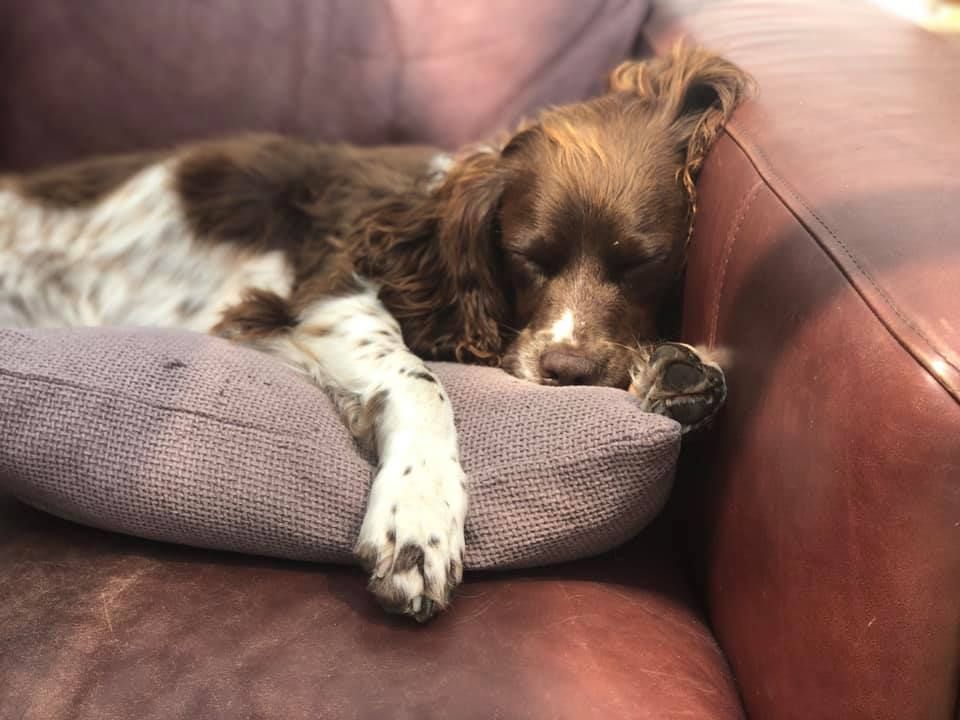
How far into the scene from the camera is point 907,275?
1.21 m

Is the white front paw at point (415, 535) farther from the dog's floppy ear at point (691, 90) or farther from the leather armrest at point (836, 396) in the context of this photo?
the dog's floppy ear at point (691, 90)

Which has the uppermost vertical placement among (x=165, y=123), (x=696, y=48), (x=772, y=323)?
(x=696, y=48)

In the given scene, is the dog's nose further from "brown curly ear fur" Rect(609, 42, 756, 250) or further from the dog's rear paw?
"brown curly ear fur" Rect(609, 42, 756, 250)

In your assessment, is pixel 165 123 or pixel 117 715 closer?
pixel 117 715

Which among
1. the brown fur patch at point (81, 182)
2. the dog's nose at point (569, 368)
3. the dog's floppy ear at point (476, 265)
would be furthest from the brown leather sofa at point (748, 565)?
the brown fur patch at point (81, 182)

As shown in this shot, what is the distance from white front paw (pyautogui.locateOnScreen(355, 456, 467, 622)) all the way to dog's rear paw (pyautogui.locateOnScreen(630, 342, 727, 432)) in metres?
0.38

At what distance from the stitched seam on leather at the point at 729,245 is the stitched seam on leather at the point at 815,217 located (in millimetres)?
34

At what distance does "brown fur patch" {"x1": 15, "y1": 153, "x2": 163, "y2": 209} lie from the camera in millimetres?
2682

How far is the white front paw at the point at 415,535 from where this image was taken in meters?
1.44

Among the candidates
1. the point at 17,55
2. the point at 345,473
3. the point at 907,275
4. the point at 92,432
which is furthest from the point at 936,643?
the point at 17,55

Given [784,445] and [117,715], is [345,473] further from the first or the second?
[784,445]

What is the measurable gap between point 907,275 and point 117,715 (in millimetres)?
1175

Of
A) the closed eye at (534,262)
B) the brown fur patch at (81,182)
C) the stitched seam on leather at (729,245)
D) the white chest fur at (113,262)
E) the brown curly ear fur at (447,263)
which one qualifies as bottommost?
the white chest fur at (113,262)

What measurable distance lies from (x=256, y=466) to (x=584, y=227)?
0.90 m
